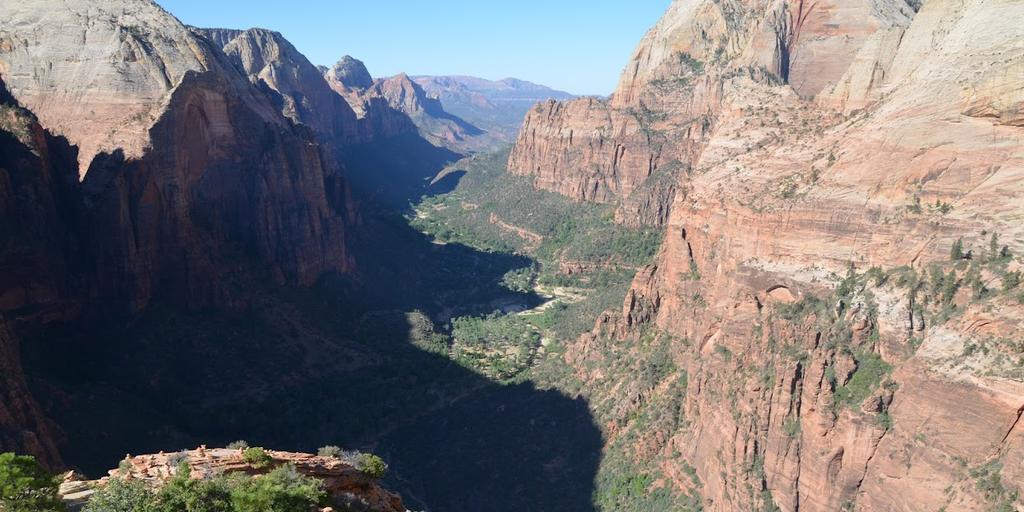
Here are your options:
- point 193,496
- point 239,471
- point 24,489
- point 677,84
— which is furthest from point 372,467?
point 677,84

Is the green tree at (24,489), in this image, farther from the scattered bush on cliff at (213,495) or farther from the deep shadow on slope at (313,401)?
the deep shadow on slope at (313,401)

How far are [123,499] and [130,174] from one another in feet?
176

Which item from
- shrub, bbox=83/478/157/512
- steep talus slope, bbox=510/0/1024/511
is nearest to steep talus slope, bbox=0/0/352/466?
shrub, bbox=83/478/157/512

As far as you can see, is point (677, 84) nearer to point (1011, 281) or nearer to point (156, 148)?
point (156, 148)

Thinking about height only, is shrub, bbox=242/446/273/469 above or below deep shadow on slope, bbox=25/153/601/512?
above

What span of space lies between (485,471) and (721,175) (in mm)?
38434

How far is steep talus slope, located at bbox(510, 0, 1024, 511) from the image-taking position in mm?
37125

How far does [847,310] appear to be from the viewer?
46062mm

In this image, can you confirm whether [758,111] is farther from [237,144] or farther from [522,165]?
[522,165]

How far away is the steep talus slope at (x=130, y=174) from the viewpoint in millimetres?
61066

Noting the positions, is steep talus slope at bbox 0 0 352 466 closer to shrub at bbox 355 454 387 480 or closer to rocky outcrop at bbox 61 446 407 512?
rocky outcrop at bbox 61 446 407 512

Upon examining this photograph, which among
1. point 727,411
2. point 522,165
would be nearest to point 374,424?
point 727,411

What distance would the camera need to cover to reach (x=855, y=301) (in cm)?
4588

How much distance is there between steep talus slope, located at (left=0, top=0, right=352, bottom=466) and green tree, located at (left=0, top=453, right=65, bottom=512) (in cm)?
2908
